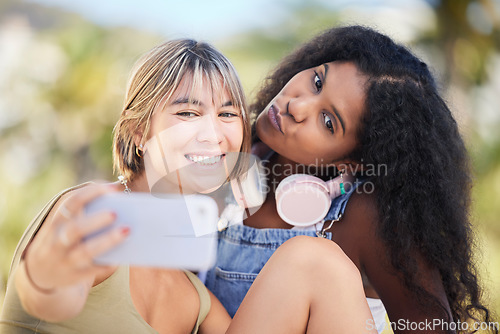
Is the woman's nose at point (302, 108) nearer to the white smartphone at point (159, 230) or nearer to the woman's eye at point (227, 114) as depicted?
the woman's eye at point (227, 114)

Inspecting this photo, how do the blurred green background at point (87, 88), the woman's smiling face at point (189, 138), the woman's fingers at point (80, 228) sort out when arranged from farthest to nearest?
the blurred green background at point (87, 88) < the woman's smiling face at point (189, 138) < the woman's fingers at point (80, 228)

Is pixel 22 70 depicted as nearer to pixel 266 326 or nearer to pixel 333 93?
pixel 333 93

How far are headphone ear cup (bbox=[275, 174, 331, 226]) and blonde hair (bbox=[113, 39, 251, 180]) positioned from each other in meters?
0.35

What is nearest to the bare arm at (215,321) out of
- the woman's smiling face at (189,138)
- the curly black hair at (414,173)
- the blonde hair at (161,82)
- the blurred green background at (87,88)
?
the woman's smiling face at (189,138)

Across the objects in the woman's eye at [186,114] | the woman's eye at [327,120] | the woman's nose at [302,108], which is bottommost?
the woman's eye at [327,120]

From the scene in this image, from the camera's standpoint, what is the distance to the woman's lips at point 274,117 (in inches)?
82.3

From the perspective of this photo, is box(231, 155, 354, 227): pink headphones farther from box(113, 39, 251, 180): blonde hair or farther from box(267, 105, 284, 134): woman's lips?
box(113, 39, 251, 180): blonde hair

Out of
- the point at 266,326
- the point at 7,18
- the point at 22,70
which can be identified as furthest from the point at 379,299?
the point at 7,18

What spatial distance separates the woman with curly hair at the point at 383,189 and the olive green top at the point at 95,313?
2.33ft

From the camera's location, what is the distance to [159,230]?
119 cm

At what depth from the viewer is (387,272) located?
78.0 inches

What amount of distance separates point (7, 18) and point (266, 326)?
27.9 ft

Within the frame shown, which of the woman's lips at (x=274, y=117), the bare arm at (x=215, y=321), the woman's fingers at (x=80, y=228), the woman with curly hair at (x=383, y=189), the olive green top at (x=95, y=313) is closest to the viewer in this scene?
the woman's fingers at (x=80, y=228)

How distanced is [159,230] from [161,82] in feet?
2.34
